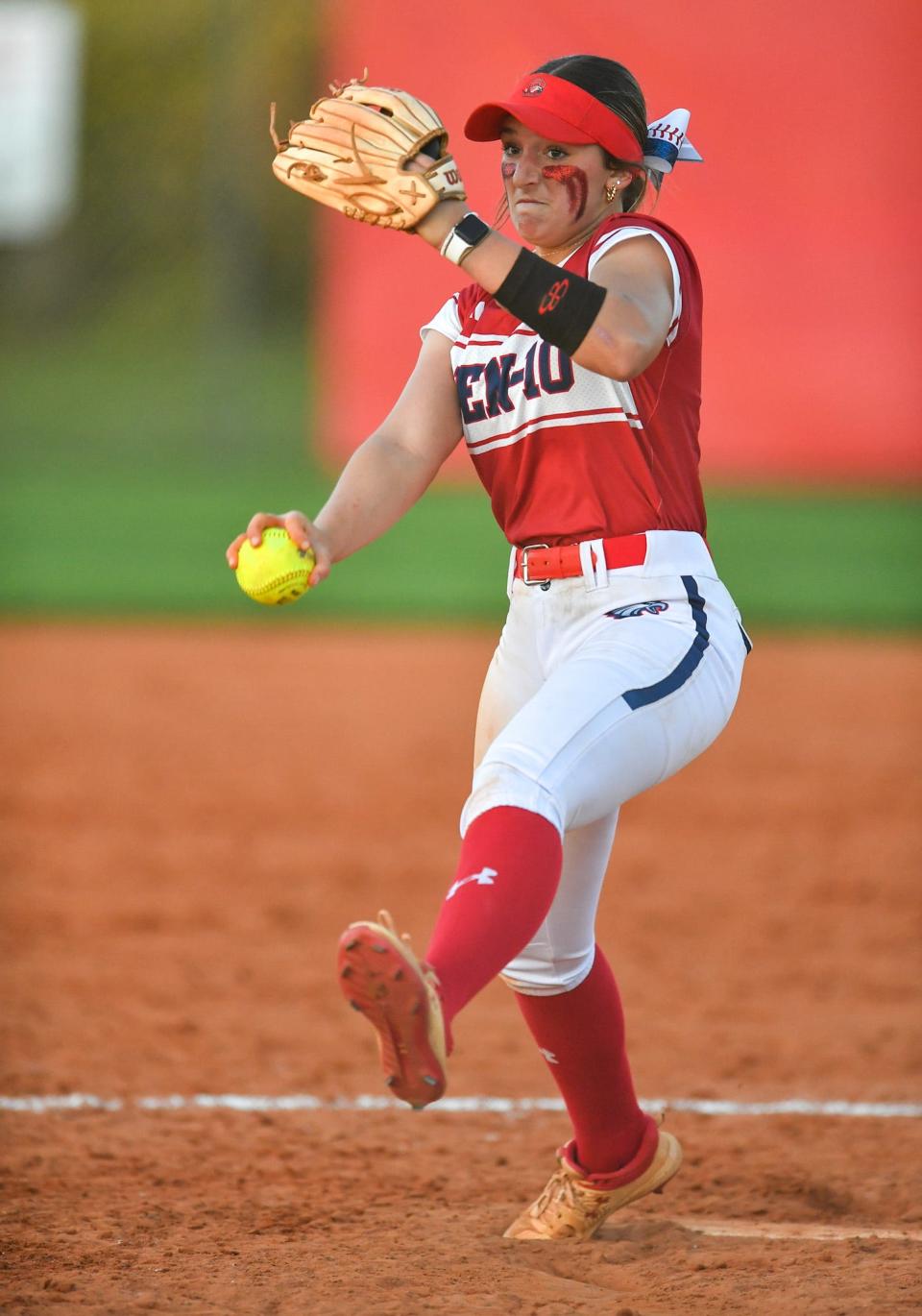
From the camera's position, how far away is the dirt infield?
2.87 metres

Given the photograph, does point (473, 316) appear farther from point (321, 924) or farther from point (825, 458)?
point (825, 458)

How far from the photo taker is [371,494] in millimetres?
2941

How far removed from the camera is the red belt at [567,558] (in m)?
2.77

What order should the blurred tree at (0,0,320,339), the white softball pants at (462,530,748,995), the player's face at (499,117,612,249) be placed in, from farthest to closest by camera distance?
the blurred tree at (0,0,320,339) → the player's face at (499,117,612,249) → the white softball pants at (462,530,748,995)

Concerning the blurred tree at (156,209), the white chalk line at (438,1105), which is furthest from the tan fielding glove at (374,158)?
the blurred tree at (156,209)

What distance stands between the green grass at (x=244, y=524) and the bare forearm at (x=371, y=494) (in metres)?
7.52

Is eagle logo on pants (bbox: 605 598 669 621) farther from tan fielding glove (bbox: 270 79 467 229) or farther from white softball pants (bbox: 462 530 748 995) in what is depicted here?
tan fielding glove (bbox: 270 79 467 229)

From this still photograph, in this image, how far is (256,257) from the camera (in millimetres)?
27734

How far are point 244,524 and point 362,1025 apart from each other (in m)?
9.69

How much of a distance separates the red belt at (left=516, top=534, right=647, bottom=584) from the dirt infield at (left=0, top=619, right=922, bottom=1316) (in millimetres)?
1136

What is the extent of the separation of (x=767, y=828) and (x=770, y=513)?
346 inches

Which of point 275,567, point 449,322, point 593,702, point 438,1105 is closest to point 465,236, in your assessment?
point 449,322

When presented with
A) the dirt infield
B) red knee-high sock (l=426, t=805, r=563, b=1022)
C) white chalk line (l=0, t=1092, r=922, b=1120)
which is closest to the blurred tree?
the dirt infield

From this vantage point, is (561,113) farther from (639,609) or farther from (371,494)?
(639,609)
